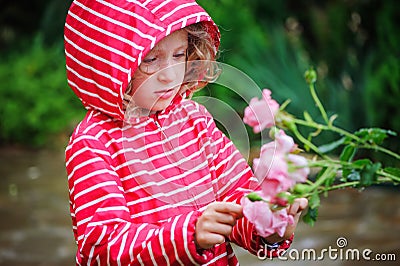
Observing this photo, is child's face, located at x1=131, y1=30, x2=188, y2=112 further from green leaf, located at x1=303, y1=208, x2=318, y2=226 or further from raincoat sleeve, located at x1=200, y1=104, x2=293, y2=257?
green leaf, located at x1=303, y1=208, x2=318, y2=226

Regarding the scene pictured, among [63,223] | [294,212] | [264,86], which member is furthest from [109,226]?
[264,86]

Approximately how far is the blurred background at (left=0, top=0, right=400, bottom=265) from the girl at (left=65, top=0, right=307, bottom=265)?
1.94 metres

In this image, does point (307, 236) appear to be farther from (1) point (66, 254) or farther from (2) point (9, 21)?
(2) point (9, 21)

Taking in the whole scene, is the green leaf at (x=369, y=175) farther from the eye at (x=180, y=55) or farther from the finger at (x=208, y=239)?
the eye at (x=180, y=55)

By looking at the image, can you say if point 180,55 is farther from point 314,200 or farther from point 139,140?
point 314,200

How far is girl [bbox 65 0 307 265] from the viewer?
149 centimetres

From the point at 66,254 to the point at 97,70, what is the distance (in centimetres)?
231

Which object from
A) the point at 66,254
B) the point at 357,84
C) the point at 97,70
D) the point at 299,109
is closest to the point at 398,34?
the point at 357,84

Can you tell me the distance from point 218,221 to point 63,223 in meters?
3.00

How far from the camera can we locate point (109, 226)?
57.4 inches

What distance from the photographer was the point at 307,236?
3920 mm

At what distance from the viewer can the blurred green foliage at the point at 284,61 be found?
469 cm

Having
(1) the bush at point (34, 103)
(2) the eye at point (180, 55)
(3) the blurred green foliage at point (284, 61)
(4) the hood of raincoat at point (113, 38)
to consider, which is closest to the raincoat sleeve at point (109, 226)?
(4) the hood of raincoat at point (113, 38)

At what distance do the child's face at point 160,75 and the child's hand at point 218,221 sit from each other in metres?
0.36
